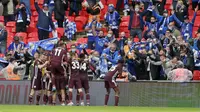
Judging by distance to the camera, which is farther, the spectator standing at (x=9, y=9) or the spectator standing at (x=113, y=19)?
the spectator standing at (x=9, y=9)

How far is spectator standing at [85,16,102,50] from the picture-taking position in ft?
88.5

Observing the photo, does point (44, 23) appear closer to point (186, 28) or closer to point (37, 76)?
point (37, 76)

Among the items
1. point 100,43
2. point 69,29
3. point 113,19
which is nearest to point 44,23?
point 69,29

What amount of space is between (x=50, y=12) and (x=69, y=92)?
23.3 feet

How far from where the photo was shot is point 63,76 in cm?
2283

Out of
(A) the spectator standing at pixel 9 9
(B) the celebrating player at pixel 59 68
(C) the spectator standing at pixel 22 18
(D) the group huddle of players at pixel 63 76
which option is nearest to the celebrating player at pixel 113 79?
(D) the group huddle of players at pixel 63 76

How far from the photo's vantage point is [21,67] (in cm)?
2525

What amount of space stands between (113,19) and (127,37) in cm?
134

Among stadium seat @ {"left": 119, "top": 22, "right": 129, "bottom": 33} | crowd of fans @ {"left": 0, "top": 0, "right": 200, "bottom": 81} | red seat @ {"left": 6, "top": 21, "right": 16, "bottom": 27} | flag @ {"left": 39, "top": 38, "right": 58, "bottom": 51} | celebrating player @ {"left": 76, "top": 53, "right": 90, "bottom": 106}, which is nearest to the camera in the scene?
celebrating player @ {"left": 76, "top": 53, "right": 90, "bottom": 106}

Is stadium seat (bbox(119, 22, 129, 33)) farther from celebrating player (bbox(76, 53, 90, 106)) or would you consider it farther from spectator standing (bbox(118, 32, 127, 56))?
celebrating player (bbox(76, 53, 90, 106))

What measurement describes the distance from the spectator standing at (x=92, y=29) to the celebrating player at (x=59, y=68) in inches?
Answer: 162

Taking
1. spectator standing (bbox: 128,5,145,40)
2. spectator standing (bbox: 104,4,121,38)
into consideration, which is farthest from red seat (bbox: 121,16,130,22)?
spectator standing (bbox: 128,5,145,40)

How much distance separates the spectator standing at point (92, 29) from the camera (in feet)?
88.5

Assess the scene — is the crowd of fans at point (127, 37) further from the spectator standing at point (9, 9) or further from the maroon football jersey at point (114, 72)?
the maroon football jersey at point (114, 72)
